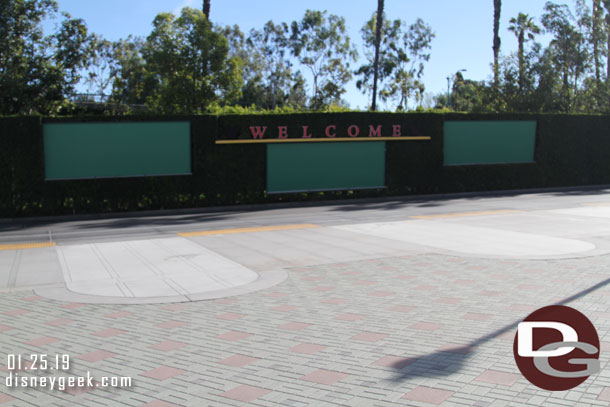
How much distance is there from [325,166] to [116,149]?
780 cm

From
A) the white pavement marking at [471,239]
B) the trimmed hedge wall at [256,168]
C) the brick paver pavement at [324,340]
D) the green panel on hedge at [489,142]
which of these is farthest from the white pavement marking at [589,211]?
the brick paver pavement at [324,340]

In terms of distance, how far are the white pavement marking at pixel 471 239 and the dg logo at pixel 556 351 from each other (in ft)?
16.4

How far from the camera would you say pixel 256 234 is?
14.0m

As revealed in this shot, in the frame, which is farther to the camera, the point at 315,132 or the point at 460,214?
the point at 315,132

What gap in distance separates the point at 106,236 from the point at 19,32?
14.0 meters

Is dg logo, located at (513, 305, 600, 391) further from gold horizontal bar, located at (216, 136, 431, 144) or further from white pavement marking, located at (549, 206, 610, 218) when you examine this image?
gold horizontal bar, located at (216, 136, 431, 144)

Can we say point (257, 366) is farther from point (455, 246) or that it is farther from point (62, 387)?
point (455, 246)

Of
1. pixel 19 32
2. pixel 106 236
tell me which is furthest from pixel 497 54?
pixel 106 236

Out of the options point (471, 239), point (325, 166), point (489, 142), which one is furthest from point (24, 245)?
point (489, 142)

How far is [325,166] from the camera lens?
22.5 m

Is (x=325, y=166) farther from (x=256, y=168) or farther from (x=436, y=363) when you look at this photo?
(x=436, y=363)

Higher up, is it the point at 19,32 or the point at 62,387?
the point at 19,32

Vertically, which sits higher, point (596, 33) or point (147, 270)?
point (596, 33)

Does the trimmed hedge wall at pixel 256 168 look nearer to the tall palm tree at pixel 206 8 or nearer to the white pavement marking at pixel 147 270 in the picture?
the white pavement marking at pixel 147 270
